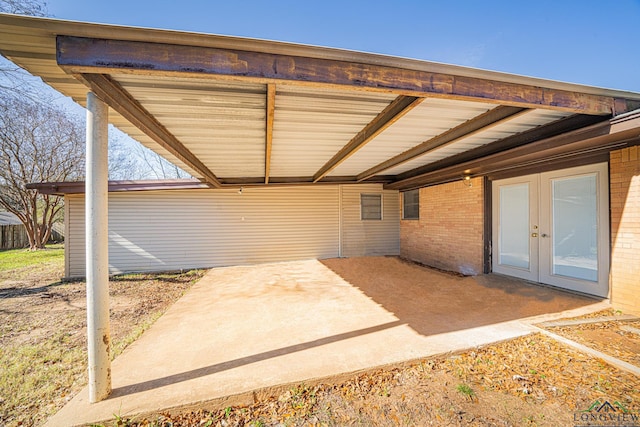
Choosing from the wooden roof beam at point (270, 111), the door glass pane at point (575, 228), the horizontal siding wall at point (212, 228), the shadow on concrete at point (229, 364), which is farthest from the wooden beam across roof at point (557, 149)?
the horizontal siding wall at point (212, 228)

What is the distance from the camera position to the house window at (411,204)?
8109 millimetres

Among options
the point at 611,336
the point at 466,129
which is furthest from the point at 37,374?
the point at 611,336

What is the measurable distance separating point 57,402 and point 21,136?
667 inches

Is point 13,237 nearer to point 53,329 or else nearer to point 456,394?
point 53,329

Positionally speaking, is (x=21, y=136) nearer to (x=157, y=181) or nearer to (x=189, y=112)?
(x=157, y=181)

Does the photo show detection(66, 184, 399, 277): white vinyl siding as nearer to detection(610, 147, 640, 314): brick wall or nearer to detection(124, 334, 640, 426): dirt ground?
detection(610, 147, 640, 314): brick wall

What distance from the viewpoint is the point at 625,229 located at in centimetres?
348

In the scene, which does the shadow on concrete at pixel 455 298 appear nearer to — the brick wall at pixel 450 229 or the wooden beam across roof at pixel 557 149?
the brick wall at pixel 450 229

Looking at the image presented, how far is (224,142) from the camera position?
4.27m

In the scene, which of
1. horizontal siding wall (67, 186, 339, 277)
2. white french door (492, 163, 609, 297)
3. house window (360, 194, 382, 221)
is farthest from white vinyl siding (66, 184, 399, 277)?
white french door (492, 163, 609, 297)

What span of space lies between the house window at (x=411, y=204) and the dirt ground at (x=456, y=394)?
17.3 feet

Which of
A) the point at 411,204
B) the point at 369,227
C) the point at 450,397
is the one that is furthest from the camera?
the point at 369,227

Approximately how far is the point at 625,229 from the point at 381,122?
3.59m

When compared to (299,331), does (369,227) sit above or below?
above
